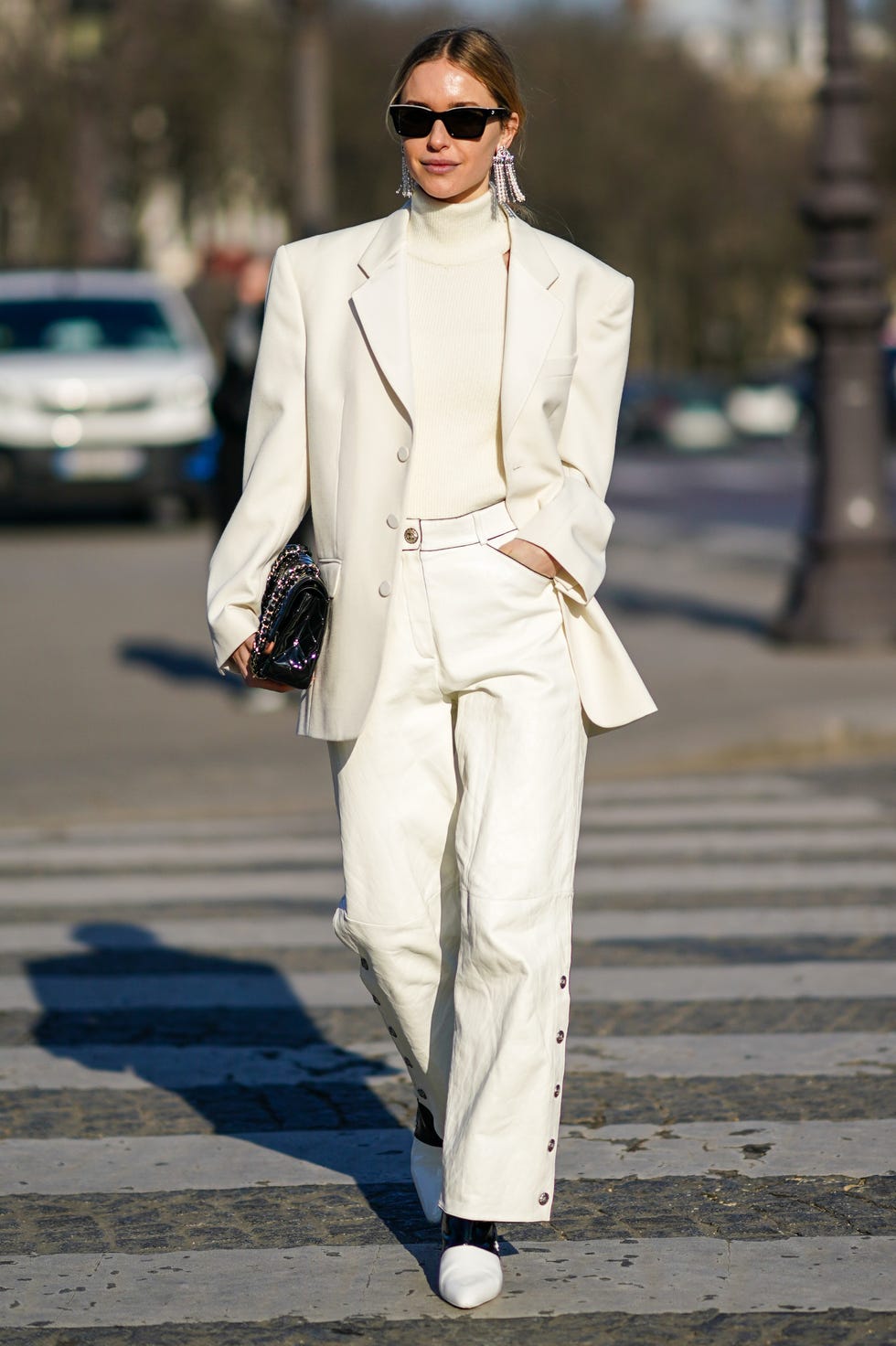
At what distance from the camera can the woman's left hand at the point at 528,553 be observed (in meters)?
3.65

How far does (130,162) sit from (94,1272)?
151 ft

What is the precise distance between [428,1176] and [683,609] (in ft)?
36.0

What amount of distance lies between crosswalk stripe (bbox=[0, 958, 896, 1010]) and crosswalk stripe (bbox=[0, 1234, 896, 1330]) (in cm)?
184

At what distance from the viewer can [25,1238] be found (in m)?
4.01

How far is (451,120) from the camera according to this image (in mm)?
3676

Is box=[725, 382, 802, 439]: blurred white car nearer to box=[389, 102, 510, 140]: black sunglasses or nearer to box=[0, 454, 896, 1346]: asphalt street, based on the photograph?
box=[0, 454, 896, 1346]: asphalt street

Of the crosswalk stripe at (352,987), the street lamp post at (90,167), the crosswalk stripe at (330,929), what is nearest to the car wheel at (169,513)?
the street lamp post at (90,167)

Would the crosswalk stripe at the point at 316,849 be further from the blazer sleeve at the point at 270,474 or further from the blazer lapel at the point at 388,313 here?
the blazer lapel at the point at 388,313

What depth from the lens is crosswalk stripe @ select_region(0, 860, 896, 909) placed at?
7.13 meters

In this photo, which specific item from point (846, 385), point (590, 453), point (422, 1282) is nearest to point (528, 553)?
point (590, 453)

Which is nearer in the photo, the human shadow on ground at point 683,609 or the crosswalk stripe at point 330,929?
the crosswalk stripe at point 330,929

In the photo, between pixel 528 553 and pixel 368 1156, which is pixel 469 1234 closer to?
pixel 368 1156

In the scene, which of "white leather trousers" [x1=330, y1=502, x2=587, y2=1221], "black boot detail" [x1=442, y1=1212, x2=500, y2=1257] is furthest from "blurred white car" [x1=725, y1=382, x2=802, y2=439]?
"black boot detail" [x1=442, y1=1212, x2=500, y2=1257]

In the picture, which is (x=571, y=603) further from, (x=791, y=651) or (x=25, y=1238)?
(x=791, y=651)
